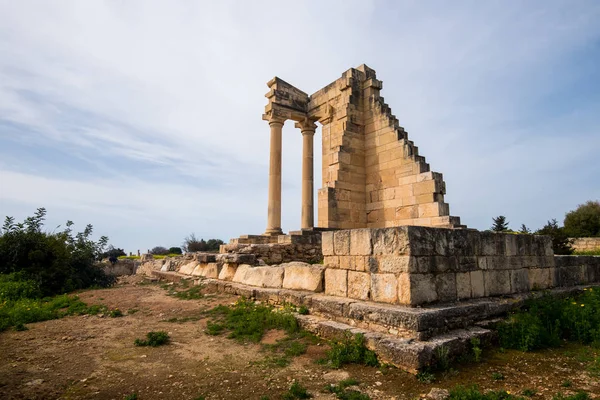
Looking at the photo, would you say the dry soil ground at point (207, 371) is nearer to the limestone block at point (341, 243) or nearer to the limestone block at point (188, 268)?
the limestone block at point (341, 243)

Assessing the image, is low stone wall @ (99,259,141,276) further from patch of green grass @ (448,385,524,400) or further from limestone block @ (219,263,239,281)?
patch of green grass @ (448,385,524,400)

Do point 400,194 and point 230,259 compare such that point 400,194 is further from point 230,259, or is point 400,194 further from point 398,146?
point 230,259

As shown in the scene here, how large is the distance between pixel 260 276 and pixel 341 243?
10.4 feet

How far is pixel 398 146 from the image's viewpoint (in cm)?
1192

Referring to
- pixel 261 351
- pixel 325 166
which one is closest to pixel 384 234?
pixel 261 351

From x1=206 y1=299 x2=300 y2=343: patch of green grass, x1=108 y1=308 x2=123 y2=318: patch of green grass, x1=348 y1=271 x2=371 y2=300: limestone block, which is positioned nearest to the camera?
x1=348 y1=271 x2=371 y2=300: limestone block

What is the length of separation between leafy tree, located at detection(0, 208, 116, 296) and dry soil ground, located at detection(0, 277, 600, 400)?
5.83 m

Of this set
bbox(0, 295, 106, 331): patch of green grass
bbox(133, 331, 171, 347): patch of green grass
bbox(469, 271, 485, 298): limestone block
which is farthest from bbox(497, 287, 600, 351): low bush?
bbox(0, 295, 106, 331): patch of green grass

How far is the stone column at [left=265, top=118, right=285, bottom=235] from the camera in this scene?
594 inches

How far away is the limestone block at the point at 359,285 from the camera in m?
5.58

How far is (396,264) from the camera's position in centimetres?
514

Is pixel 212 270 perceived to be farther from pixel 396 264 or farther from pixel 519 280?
pixel 519 280

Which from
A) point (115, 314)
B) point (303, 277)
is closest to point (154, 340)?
point (115, 314)

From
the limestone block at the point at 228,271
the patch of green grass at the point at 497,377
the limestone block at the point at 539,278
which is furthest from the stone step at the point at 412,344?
the limestone block at the point at 228,271
